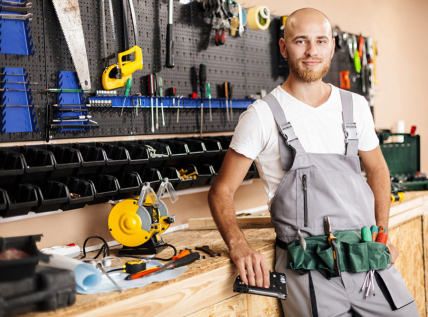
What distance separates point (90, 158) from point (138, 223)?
37 centimetres

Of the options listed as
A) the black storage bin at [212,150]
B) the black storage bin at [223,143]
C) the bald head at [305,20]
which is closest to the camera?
the bald head at [305,20]

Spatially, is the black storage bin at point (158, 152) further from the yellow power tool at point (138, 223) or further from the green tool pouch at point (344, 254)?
the green tool pouch at point (344, 254)

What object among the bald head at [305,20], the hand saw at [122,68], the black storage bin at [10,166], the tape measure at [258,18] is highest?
the tape measure at [258,18]

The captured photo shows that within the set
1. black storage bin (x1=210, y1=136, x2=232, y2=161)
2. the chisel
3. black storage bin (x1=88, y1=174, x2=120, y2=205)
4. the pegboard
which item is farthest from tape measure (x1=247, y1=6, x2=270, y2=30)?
the chisel

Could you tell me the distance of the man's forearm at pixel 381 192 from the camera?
73.7 inches

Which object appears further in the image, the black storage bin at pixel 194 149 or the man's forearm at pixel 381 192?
the black storage bin at pixel 194 149

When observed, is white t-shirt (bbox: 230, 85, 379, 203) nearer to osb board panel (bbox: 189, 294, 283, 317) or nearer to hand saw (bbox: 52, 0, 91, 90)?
osb board panel (bbox: 189, 294, 283, 317)

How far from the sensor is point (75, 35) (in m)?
1.98

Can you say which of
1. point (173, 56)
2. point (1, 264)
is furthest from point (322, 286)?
point (173, 56)

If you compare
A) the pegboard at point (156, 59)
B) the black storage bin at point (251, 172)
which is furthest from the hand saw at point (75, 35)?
the black storage bin at point (251, 172)

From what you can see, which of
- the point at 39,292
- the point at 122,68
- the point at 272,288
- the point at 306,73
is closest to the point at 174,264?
the point at 272,288

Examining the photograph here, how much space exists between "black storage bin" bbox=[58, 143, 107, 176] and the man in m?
0.50

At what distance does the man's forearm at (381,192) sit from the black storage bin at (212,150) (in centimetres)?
80

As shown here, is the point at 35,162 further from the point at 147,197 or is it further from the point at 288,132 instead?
the point at 288,132
